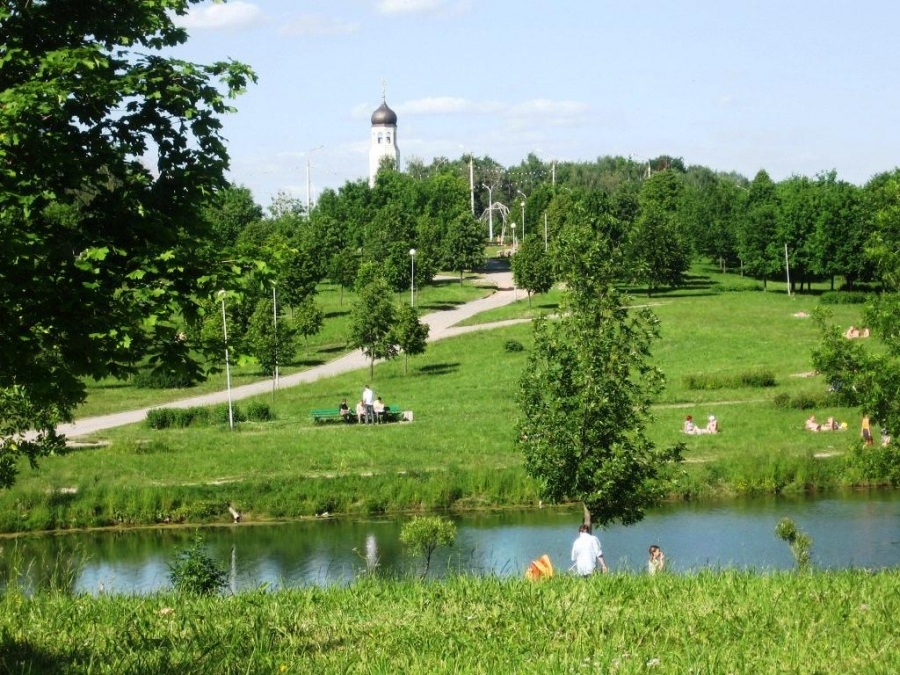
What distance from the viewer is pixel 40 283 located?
791cm

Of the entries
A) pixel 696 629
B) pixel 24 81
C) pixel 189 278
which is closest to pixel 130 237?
pixel 189 278

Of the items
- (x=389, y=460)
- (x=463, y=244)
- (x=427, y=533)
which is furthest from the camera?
(x=463, y=244)

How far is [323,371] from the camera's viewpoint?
6209 cm

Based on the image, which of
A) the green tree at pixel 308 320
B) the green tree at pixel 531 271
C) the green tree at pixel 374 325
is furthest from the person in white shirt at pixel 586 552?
the green tree at pixel 531 271

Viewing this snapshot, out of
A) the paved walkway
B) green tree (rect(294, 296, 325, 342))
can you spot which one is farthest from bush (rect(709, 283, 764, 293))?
green tree (rect(294, 296, 325, 342))

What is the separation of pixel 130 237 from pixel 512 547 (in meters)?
20.2

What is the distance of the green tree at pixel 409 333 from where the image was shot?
5809 centimetres

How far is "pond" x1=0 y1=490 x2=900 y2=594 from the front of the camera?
26016 mm

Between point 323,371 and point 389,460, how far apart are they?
24.6m

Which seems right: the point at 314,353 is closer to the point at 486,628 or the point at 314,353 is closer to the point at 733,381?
the point at 733,381

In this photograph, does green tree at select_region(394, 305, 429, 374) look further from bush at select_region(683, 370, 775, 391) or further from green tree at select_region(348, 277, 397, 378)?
bush at select_region(683, 370, 775, 391)

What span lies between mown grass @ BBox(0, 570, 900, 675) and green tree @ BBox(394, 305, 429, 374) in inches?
1915

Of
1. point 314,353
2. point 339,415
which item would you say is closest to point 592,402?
point 339,415

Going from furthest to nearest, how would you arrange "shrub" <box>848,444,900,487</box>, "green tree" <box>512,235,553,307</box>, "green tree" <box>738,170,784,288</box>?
"green tree" <box>738,170,784,288</box> < "green tree" <box>512,235,553,307</box> < "shrub" <box>848,444,900,487</box>
